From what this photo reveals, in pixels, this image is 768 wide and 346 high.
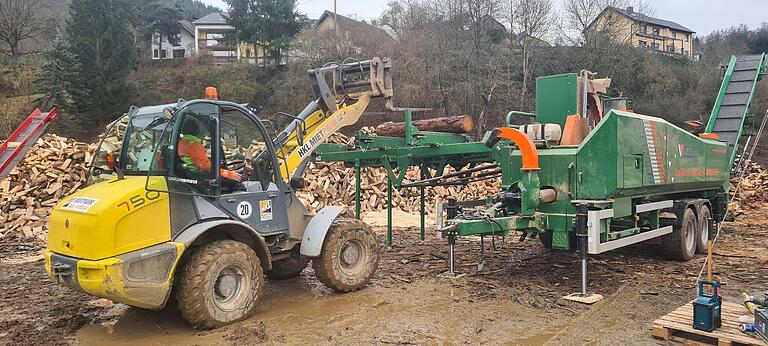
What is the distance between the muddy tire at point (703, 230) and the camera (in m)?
9.38

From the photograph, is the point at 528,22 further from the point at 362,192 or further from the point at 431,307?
the point at 431,307

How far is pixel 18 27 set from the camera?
97.3ft

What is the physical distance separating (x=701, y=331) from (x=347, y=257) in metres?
3.79

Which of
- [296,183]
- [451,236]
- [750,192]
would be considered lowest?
[750,192]

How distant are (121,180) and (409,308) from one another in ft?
10.6

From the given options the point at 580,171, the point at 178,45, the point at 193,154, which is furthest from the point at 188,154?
the point at 178,45

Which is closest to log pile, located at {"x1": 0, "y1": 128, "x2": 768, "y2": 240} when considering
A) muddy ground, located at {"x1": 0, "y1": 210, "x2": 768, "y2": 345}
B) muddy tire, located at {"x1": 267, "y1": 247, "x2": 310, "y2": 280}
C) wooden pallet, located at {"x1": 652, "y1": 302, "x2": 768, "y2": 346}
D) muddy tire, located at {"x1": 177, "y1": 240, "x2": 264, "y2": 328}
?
muddy ground, located at {"x1": 0, "y1": 210, "x2": 768, "y2": 345}

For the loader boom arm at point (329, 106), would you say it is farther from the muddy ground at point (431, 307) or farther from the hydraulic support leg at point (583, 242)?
the hydraulic support leg at point (583, 242)

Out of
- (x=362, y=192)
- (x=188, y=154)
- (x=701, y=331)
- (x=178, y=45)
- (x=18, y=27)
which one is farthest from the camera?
(x=178, y=45)

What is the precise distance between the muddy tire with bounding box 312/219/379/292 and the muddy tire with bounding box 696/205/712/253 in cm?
571

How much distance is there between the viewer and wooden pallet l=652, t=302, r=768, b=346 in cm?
476

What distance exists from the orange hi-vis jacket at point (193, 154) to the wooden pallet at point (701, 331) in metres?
4.47

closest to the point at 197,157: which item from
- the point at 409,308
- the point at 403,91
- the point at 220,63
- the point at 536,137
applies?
the point at 409,308

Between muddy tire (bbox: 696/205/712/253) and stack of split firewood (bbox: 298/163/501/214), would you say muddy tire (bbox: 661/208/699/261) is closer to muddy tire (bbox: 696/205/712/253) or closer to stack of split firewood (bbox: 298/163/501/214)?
muddy tire (bbox: 696/205/712/253)
